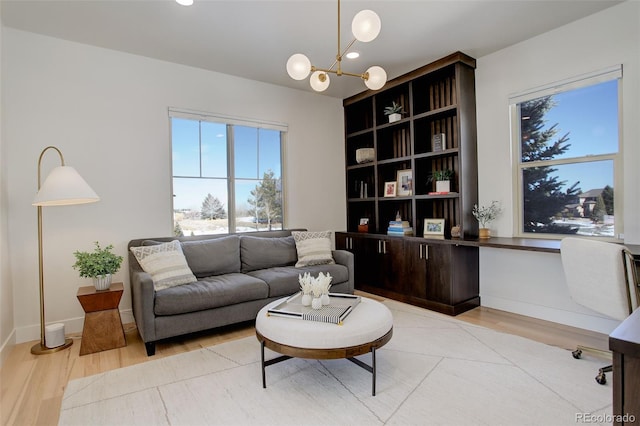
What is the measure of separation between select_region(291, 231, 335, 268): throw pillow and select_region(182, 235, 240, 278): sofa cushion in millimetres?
727

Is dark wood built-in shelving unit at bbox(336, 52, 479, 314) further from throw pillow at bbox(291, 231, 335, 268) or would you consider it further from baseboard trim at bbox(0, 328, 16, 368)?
baseboard trim at bbox(0, 328, 16, 368)

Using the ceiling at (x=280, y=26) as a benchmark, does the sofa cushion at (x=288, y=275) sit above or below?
below

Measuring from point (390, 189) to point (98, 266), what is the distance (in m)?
3.50

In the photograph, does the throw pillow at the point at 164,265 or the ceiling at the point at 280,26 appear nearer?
the ceiling at the point at 280,26

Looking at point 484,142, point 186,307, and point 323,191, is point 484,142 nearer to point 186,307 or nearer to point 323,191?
point 323,191

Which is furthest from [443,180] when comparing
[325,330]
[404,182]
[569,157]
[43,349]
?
[43,349]

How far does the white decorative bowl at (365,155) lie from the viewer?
485 centimetres

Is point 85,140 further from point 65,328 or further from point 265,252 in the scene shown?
point 265,252

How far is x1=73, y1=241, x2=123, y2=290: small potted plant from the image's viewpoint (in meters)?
2.91

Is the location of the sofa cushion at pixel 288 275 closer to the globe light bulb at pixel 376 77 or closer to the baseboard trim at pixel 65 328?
the baseboard trim at pixel 65 328

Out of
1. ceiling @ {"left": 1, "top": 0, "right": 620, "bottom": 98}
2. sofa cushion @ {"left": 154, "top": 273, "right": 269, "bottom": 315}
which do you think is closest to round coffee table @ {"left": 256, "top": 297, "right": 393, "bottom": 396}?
sofa cushion @ {"left": 154, "top": 273, "right": 269, "bottom": 315}

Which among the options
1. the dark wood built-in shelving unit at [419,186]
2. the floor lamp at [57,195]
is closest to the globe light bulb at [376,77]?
the dark wood built-in shelving unit at [419,186]

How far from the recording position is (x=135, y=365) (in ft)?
8.45

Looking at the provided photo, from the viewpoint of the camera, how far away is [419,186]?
4328mm
